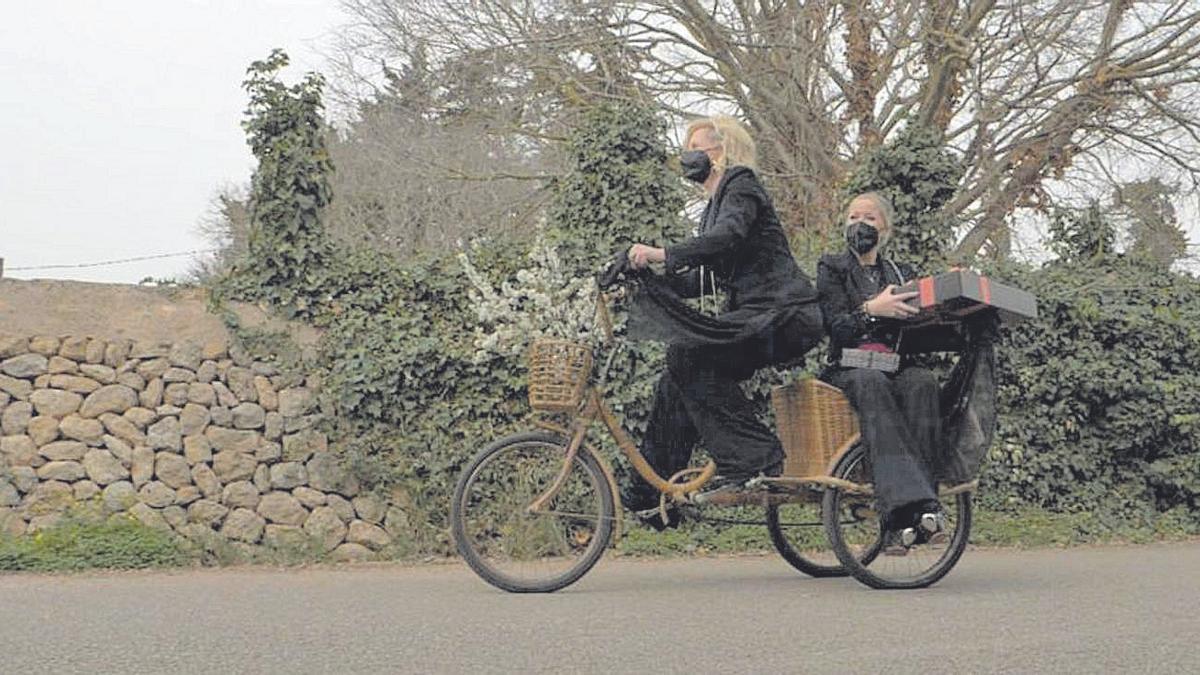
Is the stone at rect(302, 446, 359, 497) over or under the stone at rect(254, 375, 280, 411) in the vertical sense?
under

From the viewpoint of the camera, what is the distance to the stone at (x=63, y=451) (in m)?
8.30

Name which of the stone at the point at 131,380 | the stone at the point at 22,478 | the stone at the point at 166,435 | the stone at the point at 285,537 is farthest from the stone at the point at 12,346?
the stone at the point at 285,537

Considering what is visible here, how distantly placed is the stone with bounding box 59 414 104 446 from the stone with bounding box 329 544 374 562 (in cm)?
168

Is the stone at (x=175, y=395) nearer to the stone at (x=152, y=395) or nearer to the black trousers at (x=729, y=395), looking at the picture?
the stone at (x=152, y=395)

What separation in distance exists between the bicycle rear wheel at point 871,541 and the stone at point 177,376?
4657mm

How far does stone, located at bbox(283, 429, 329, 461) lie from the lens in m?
8.40

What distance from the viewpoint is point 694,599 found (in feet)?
17.4

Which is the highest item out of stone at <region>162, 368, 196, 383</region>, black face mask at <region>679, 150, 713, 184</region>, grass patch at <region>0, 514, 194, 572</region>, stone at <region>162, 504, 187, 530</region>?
black face mask at <region>679, 150, 713, 184</region>

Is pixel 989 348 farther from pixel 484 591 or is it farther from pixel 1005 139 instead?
pixel 1005 139

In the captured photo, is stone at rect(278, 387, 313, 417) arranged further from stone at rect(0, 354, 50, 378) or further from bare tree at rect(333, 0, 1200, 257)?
bare tree at rect(333, 0, 1200, 257)

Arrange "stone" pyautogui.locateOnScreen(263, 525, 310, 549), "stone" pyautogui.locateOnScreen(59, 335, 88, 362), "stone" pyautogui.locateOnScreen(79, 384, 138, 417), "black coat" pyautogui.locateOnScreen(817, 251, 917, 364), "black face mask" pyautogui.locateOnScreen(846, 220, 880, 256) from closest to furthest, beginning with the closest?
"black coat" pyautogui.locateOnScreen(817, 251, 917, 364)
"black face mask" pyautogui.locateOnScreen(846, 220, 880, 256)
"stone" pyautogui.locateOnScreen(263, 525, 310, 549)
"stone" pyautogui.locateOnScreen(79, 384, 138, 417)
"stone" pyautogui.locateOnScreen(59, 335, 88, 362)

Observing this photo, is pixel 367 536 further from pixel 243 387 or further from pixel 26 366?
pixel 26 366

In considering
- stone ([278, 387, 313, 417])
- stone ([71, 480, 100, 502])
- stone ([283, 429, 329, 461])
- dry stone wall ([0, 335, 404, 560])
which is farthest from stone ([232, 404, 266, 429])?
stone ([71, 480, 100, 502])

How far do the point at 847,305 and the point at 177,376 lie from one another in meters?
4.70
